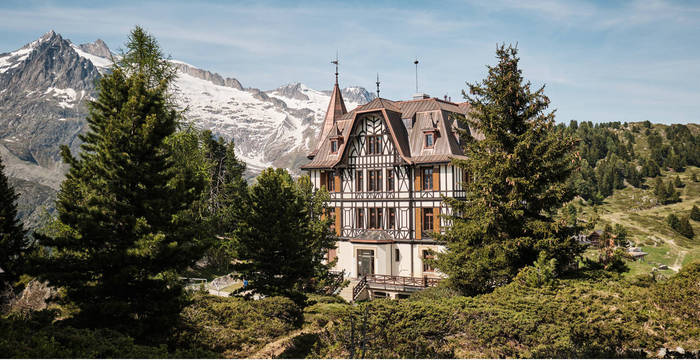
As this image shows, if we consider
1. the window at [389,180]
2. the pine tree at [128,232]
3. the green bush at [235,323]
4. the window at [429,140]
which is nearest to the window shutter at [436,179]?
the window at [429,140]

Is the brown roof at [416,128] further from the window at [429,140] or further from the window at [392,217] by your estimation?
the window at [392,217]

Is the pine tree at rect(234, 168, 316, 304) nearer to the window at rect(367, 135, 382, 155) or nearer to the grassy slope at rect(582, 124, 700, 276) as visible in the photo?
the window at rect(367, 135, 382, 155)

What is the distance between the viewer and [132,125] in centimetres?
1454

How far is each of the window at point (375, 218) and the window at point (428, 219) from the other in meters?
3.51

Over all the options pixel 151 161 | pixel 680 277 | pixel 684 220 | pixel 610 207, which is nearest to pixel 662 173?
pixel 610 207

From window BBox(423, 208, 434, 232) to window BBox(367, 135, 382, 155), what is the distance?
5.78 metres

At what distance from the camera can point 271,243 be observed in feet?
65.8

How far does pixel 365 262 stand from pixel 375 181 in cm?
625

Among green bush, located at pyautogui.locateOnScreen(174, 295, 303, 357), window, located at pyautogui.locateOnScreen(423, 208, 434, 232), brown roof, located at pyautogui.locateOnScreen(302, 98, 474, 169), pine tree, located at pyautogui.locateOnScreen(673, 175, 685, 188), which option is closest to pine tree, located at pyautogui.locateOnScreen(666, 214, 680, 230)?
pine tree, located at pyautogui.locateOnScreen(673, 175, 685, 188)

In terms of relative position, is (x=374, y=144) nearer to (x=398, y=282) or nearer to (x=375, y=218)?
(x=375, y=218)

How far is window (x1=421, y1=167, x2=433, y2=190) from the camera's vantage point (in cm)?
3430

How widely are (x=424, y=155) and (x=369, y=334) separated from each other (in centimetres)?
2288

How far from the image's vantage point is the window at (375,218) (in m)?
36.3

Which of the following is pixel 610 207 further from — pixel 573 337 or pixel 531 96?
pixel 573 337
